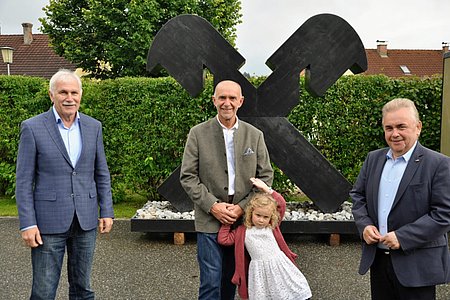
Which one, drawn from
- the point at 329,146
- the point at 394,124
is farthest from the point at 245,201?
the point at 329,146

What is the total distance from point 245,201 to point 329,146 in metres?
A: 4.46

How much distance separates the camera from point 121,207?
8016 mm

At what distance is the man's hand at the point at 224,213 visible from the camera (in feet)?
9.43

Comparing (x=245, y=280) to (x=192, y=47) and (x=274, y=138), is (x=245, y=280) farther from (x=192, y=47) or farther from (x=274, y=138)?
(x=192, y=47)

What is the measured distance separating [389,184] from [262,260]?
0.98 meters

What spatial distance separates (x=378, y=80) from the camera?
22.7 ft

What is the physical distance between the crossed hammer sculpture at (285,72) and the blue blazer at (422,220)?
3.13 metres

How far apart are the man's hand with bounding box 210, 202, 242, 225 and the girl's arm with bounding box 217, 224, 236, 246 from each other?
7 cm

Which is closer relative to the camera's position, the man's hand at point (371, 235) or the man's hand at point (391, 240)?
the man's hand at point (391, 240)

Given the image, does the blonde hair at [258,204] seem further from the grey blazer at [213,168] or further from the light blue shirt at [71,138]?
the light blue shirt at [71,138]

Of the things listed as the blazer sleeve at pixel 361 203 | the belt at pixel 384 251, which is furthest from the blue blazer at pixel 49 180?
the belt at pixel 384 251

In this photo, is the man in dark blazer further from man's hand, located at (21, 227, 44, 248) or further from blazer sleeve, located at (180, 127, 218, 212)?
man's hand, located at (21, 227, 44, 248)

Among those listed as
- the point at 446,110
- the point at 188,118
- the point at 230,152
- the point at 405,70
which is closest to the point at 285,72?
the point at 188,118

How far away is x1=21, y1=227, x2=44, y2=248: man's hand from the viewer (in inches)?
105
